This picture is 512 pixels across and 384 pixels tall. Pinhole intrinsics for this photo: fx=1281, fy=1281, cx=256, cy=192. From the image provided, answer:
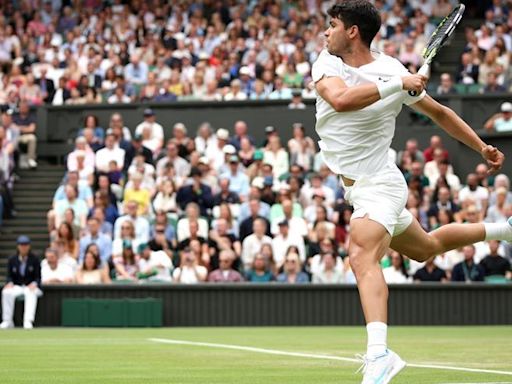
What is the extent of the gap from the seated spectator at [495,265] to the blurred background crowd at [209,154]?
0.02 m

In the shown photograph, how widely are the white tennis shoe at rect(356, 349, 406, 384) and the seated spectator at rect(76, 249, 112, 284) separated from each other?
1360 centimetres

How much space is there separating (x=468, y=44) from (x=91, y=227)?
33.9ft

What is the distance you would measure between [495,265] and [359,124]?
12910 mm

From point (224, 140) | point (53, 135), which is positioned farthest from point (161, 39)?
point (224, 140)

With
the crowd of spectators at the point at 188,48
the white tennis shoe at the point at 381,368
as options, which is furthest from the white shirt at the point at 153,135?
the white tennis shoe at the point at 381,368

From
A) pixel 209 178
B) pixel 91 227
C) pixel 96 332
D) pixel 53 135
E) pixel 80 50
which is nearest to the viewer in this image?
pixel 96 332

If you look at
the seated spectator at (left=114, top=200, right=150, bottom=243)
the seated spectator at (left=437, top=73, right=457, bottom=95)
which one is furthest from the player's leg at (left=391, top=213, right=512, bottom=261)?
the seated spectator at (left=437, top=73, right=457, bottom=95)

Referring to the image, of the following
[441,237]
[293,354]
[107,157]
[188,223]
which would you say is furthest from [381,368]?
[107,157]

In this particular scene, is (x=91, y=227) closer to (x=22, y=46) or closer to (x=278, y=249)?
(x=278, y=249)

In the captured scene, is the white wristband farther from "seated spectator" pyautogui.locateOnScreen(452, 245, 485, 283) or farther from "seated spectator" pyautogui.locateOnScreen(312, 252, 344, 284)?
"seated spectator" pyautogui.locateOnScreen(452, 245, 485, 283)

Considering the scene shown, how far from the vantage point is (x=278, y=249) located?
2077 centimetres

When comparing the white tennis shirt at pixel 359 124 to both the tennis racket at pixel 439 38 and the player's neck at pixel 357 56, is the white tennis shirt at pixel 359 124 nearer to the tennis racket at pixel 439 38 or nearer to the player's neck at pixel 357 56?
the player's neck at pixel 357 56

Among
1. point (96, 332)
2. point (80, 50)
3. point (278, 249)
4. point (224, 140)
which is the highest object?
point (80, 50)

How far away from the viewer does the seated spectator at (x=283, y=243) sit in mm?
20734
